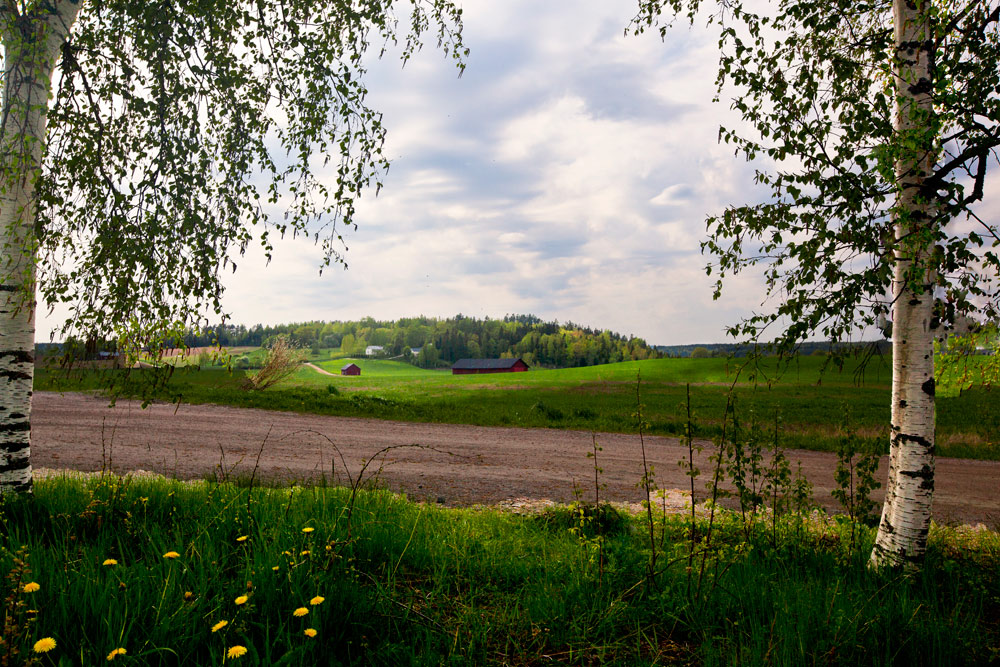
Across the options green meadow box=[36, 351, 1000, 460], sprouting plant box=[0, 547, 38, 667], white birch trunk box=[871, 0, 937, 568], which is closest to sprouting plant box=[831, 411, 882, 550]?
green meadow box=[36, 351, 1000, 460]

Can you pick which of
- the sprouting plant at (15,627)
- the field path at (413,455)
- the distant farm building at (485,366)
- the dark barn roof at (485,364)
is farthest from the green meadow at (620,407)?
the dark barn roof at (485,364)

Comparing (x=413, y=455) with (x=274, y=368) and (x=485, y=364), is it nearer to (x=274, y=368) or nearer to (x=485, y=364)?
(x=274, y=368)

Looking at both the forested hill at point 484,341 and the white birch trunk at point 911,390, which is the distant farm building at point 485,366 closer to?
the forested hill at point 484,341

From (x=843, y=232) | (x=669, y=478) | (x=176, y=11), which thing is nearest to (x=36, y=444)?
(x=176, y=11)

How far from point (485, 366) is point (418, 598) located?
7722 cm

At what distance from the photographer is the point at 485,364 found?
81.6 meters

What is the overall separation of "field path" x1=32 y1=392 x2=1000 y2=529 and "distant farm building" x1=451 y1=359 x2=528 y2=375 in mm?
62686

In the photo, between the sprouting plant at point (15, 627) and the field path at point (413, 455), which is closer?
the sprouting plant at point (15, 627)

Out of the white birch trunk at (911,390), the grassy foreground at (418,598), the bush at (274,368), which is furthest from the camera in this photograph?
the bush at (274,368)

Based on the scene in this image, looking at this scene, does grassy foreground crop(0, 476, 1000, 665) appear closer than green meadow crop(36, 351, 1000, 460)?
Yes

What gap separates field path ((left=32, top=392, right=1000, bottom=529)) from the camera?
30.1 ft

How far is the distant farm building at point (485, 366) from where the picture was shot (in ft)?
264

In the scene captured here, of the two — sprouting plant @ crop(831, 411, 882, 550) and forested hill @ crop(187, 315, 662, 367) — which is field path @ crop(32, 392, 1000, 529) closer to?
sprouting plant @ crop(831, 411, 882, 550)

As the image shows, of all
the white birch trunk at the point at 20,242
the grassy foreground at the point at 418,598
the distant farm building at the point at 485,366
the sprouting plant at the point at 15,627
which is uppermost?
the white birch trunk at the point at 20,242
